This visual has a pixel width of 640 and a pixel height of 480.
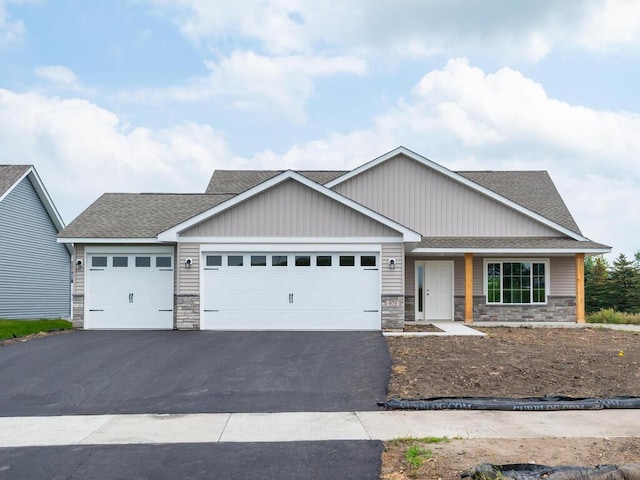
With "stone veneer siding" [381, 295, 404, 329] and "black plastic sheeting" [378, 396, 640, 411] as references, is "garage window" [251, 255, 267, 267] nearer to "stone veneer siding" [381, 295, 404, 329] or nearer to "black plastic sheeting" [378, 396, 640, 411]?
"stone veneer siding" [381, 295, 404, 329]

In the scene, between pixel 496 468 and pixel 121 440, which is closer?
pixel 496 468

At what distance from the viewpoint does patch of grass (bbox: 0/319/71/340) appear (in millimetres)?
17109

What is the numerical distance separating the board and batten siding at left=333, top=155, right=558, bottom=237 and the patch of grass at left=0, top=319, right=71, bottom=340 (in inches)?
413

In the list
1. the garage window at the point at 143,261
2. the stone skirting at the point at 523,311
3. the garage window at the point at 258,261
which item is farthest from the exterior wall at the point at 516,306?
the garage window at the point at 143,261

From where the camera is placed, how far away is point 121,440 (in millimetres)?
7297

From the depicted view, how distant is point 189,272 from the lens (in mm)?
17797

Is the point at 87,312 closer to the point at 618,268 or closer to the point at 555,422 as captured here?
the point at 555,422

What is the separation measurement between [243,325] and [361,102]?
7.57 metres

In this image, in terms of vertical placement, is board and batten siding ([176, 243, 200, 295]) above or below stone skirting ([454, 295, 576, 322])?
above

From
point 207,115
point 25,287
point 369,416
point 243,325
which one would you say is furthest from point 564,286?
point 25,287

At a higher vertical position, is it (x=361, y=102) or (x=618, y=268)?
(x=361, y=102)

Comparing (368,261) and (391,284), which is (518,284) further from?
(368,261)

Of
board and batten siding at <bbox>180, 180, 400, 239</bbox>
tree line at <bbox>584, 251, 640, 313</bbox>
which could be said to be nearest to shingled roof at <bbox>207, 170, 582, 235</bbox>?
board and batten siding at <bbox>180, 180, 400, 239</bbox>

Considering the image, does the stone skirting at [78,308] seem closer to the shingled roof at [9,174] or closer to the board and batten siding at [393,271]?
the shingled roof at [9,174]
